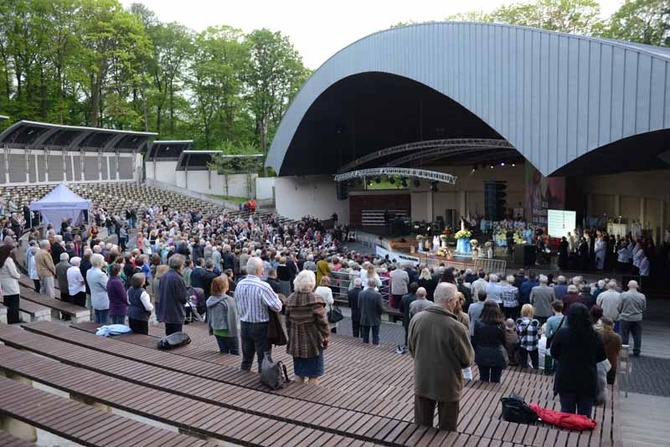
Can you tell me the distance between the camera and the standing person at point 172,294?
6719mm

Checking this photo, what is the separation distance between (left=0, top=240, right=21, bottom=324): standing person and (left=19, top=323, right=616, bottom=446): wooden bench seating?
1.27 metres

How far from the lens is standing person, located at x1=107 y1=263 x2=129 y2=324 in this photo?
7.72m

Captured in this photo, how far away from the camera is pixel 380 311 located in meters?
8.92

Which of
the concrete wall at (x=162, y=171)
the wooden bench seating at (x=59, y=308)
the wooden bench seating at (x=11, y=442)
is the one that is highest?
the concrete wall at (x=162, y=171)

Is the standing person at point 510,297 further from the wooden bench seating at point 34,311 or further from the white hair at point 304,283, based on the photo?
the wooden bench seating at point 34,311

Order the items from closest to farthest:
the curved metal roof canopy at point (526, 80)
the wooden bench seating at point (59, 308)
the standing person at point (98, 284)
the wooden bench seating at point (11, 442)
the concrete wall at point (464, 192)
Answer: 1. the wooden bench seating at point (11, 442)
2. the standing person at point (98, 284)
3. the wooden bench seating at point (59, 308)
4. the curved metal roof canopy at point (526, 80)
5. the concrete wall at point (464, 192)

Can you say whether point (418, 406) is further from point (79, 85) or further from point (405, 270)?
point (79, 85)

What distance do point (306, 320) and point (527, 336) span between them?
3.91 m

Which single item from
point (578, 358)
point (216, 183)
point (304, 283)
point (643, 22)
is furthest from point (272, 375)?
point (643, 22)

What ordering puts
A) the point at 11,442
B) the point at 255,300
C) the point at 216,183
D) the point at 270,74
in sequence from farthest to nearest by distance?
the point at 270,74
the point at 216,183
the point at 255,300
the point at 11,442

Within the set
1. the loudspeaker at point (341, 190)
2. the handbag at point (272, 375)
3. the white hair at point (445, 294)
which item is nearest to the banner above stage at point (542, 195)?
the loudspeaker at point (341, 190)

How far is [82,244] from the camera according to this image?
1446 cm

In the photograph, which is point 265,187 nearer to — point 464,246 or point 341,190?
point 341,190

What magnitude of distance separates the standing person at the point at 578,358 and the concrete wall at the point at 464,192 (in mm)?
27247
